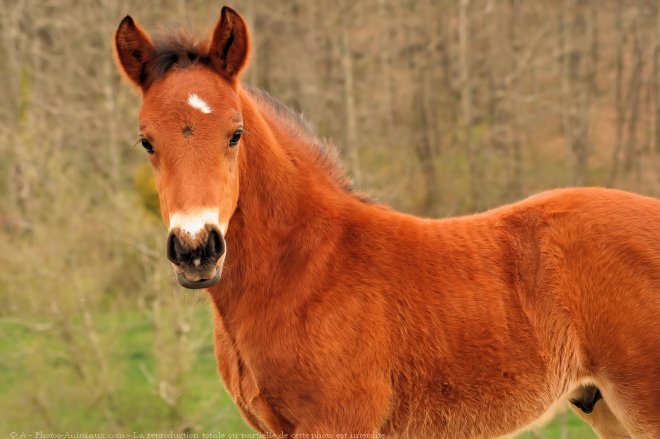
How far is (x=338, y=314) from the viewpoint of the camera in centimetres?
381

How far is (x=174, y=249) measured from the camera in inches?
130

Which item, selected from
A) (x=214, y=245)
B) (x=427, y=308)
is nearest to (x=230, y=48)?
(x=214, y=245)

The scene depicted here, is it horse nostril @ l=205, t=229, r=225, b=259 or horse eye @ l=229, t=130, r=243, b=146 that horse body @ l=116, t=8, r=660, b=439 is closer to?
horse eye @ l=229, t=130, r=243, b=146

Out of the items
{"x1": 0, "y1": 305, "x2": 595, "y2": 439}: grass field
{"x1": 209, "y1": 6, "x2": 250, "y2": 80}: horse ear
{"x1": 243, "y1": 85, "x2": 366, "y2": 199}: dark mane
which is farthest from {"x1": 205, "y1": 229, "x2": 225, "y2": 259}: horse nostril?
{"x1": 0, "y1": 305, "x2": 595, "y2": 439}: grass field

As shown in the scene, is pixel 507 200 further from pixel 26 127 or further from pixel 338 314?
pixel 338 314

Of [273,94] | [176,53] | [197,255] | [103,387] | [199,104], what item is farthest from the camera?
[273,94]

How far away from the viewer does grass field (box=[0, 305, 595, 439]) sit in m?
15.2

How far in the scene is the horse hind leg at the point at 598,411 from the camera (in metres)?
4.27

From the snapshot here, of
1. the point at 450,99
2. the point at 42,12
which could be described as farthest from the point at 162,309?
the point at 450,99

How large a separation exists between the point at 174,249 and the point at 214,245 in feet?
0.55

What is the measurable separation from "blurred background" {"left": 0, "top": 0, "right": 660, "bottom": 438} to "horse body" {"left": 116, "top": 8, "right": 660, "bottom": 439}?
987cm

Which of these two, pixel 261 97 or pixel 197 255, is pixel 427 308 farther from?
pixel 261 97

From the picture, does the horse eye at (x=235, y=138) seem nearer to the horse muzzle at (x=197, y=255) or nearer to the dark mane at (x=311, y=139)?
the horse muzzle at (x=197, y=255)

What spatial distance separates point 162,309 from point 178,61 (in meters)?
12.9
